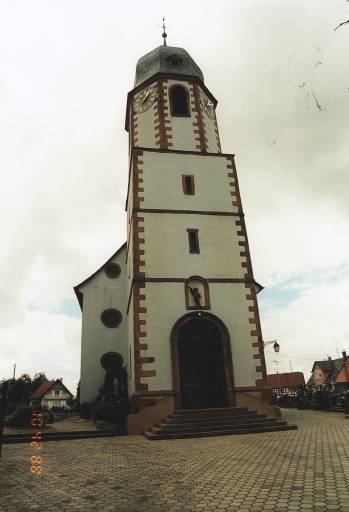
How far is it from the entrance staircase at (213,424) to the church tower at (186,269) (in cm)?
82

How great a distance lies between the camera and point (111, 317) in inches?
869

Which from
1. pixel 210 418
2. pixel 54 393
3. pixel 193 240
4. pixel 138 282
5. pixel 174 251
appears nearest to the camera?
pixel 210 418

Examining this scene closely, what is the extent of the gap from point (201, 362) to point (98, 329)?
28.6 feet

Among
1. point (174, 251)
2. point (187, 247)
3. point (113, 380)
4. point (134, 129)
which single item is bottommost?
point (113, 380)

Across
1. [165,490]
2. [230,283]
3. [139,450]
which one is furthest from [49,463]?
[230,283]

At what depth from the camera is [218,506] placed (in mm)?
4680

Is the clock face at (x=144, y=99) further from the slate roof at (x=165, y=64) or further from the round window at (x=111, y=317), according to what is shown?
the round window at (x=111, y=317)

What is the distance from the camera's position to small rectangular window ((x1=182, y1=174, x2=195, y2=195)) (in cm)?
1788

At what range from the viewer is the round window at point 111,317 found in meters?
21.9

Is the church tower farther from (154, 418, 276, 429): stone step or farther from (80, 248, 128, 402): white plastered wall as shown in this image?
(80, 248, 128, 402): white plastered wall

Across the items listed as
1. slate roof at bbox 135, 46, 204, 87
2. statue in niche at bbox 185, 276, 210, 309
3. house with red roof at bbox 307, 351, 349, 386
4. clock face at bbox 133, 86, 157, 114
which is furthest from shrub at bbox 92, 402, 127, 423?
house with red roof at bbox 307, 351, 349, 386

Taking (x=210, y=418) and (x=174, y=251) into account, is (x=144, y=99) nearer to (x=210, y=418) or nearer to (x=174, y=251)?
(x=174, y=251)

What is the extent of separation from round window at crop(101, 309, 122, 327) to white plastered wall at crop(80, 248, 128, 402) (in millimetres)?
185

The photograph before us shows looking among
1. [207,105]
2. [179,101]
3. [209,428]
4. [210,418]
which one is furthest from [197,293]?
[207,105]
